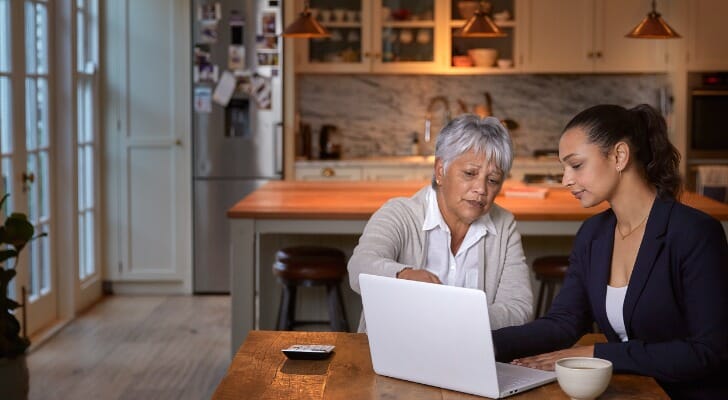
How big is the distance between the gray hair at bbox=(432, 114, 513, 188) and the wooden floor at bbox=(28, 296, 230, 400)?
2266mm

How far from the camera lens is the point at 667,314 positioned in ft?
8.08

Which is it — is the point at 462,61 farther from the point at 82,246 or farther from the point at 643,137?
the point at 643,137

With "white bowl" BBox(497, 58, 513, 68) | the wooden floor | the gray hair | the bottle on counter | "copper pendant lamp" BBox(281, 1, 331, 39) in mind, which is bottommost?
the wooden floor

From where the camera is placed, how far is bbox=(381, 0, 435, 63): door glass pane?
23.8 ft

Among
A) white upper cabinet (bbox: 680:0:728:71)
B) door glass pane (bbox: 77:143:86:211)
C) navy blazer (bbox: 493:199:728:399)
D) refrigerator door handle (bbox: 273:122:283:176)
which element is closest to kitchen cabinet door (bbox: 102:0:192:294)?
door glass pane (bbox: 77:143:86:211)

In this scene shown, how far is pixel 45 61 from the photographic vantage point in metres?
5.89

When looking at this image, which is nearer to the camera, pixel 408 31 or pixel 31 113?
pixel 31 113

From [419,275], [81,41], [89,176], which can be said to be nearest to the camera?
[419,275]

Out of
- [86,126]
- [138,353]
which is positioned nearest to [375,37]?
[86,126]

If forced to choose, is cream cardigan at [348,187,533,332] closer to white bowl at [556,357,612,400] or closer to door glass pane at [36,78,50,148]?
white bowl at [556,357,612,400]

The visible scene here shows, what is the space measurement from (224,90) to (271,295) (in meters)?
2.13

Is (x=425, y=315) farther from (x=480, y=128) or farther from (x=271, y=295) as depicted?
(x=271, y=295)

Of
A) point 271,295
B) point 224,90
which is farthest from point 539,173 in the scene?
point 271,295

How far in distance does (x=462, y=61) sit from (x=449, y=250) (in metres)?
4.31
